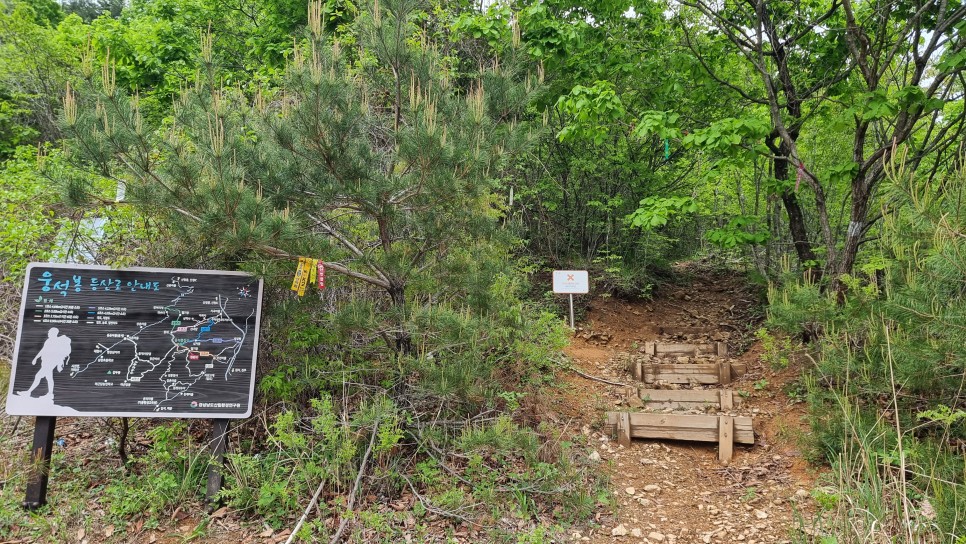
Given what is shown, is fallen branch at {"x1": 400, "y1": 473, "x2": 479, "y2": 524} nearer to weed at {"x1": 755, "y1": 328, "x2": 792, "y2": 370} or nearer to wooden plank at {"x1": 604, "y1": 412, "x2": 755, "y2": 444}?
wooden plank at {"x1": 604, "y1": 412, "x2": 755, "y2": 444}

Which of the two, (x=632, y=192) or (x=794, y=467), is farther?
(x=632, y=192)

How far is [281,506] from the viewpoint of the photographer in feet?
11.5

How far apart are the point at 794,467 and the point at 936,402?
112 cm

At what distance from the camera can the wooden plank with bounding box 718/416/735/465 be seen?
15.1 feet

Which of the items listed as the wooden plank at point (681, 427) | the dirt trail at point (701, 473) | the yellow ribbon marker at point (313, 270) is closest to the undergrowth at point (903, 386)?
the dirt trail at point (701, 473)

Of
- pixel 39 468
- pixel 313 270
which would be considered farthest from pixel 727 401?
pixel 39 468

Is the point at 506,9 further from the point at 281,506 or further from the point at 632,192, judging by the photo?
the point at 281,506

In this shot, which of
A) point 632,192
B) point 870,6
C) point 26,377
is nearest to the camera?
point 26,377

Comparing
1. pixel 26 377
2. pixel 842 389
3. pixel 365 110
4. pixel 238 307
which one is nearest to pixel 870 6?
pixel 842 389

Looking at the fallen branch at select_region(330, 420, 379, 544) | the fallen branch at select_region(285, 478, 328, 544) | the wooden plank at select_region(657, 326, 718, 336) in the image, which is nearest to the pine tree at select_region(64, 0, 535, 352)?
the fallen branch at select_region(330, 420, 379, 544)

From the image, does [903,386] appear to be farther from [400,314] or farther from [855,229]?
[400,314]

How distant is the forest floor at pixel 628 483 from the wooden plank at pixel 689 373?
0.19 m

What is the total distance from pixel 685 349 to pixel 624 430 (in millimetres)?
3099

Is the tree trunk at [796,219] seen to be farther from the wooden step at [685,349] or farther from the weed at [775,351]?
the wooden step at [685,349]
